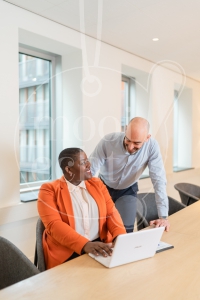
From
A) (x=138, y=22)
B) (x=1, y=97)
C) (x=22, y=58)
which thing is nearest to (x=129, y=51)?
(x=138, y=22)

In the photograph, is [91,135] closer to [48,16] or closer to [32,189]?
[32,189]

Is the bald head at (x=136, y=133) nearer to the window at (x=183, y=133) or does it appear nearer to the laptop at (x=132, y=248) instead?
the laptop at (x=132, y=248)

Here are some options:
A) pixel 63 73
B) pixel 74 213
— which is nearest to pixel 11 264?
pixel 74 213

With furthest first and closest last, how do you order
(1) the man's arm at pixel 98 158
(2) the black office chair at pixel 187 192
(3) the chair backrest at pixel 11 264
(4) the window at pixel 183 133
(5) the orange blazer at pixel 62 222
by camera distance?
1. (4) the window at pixel 183 133
2. (2) the black office chair at pixel 187 192
3. (1) the man's arm at pixel 98 158
4. (5) the orange blazer at pixel 62 222
5. (3) the chair backrest at pixel 11 264

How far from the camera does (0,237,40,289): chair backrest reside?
4.13 feet

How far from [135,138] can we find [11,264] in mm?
1003

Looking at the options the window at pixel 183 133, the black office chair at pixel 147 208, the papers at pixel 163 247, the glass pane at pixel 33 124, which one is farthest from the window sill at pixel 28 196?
the window at pixel 183 133

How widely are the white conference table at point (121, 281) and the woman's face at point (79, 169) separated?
0.45m

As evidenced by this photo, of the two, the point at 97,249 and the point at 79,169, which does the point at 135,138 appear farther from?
the point at 97,249

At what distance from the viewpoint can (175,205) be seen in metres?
2.40

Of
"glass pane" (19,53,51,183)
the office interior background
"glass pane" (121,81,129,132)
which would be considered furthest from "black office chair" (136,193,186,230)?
"glass pane" (121,81,129,132)

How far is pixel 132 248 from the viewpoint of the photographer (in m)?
1.21

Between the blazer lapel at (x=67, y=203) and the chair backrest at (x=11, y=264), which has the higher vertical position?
the blazer lapel at (x=67, y=203)

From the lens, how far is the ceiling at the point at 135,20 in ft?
7.13
